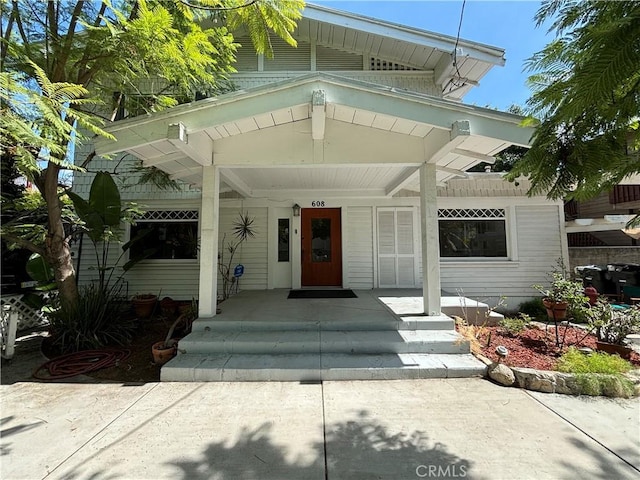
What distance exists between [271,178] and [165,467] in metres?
5.41

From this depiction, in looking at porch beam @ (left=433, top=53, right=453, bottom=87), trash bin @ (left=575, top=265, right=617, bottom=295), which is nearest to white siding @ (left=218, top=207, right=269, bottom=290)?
porch beam @ (left=433, top=53, right=453, bottom=87)

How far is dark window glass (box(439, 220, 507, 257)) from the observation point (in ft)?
25.5

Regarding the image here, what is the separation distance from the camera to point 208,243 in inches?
189

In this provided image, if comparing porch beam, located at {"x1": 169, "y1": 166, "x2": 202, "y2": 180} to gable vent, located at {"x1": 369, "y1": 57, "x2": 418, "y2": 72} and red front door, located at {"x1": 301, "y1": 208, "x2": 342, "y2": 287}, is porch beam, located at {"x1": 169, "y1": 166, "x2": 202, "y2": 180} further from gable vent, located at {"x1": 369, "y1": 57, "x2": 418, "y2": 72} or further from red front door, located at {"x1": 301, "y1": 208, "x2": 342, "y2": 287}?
gable vent, located at {"x1": 369, "y1": 57, "x2": 418, "y2": 72}

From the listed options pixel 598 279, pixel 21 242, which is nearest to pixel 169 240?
pixel 21 242

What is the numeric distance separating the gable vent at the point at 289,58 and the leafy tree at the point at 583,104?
794 centimetres

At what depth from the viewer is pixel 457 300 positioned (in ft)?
20.2

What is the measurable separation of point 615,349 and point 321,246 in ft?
19.0

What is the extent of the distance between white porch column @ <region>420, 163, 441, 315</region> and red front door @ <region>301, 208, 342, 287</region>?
3.35 metres

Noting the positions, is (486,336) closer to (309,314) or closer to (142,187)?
(309,314)

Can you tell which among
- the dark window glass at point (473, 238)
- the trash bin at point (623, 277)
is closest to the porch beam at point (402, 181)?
the dark window glass at point (473, 238)

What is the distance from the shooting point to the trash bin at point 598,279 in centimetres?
780

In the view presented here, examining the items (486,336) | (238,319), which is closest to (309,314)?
(238,319)

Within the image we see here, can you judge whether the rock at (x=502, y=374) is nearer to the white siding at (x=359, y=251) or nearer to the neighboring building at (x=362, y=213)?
the neighboring building at (x=362, y=213)
